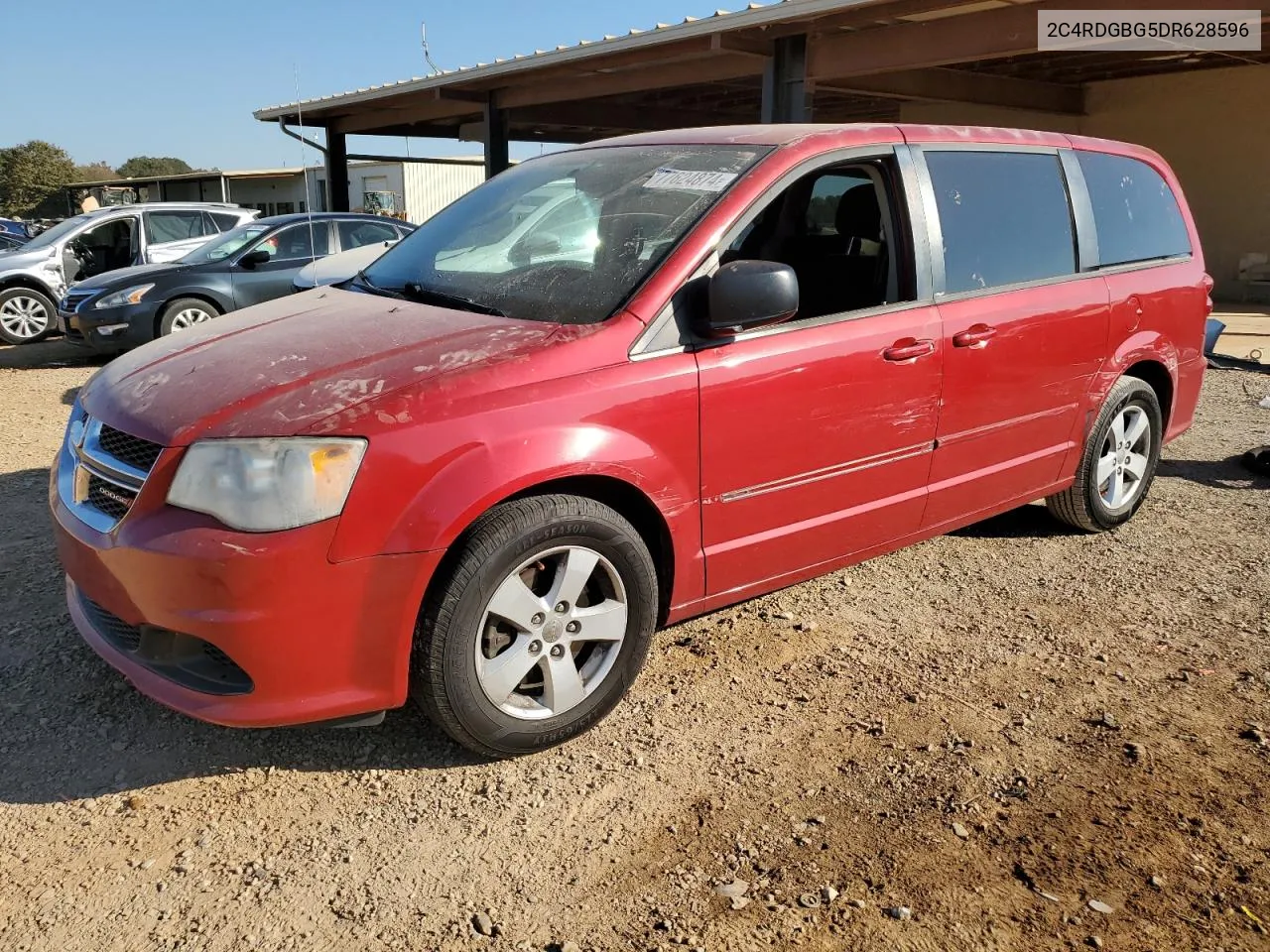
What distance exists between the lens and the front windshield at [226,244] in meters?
10.0

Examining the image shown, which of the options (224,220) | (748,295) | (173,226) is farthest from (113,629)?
(224,220)

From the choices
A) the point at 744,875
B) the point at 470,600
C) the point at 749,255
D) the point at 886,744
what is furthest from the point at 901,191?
the point at 744,875

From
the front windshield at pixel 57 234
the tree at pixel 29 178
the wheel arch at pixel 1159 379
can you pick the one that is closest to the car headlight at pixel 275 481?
the wheel arch at pixel 1159 379

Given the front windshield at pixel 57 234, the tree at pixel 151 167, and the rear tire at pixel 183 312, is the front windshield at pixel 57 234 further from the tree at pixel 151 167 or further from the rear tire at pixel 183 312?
the tree at pixel 151 167

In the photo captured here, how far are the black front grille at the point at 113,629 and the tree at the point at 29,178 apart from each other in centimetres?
6492

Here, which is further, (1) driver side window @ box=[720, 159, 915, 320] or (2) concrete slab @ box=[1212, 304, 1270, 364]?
(2) concrete slab @ box=[1212, 304, 1270, 364]

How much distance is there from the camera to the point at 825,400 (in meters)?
3.29

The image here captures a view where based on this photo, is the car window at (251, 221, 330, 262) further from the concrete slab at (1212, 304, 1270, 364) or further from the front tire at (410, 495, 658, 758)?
the concrete slab at (1212, 304, 1270, 364)

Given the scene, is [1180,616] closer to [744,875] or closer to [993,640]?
[993,640]

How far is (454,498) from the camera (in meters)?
2.54

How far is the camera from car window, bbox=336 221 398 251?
34.5 feet

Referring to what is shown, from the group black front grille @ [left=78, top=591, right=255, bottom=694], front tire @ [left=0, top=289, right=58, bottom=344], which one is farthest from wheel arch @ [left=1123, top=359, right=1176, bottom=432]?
front tire @ [left=0, top=289, right=58, bottom=344]

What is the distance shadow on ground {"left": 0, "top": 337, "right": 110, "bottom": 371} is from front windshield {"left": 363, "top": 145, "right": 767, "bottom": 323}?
7.56 meters

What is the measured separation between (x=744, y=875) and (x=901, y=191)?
97.2 inches
